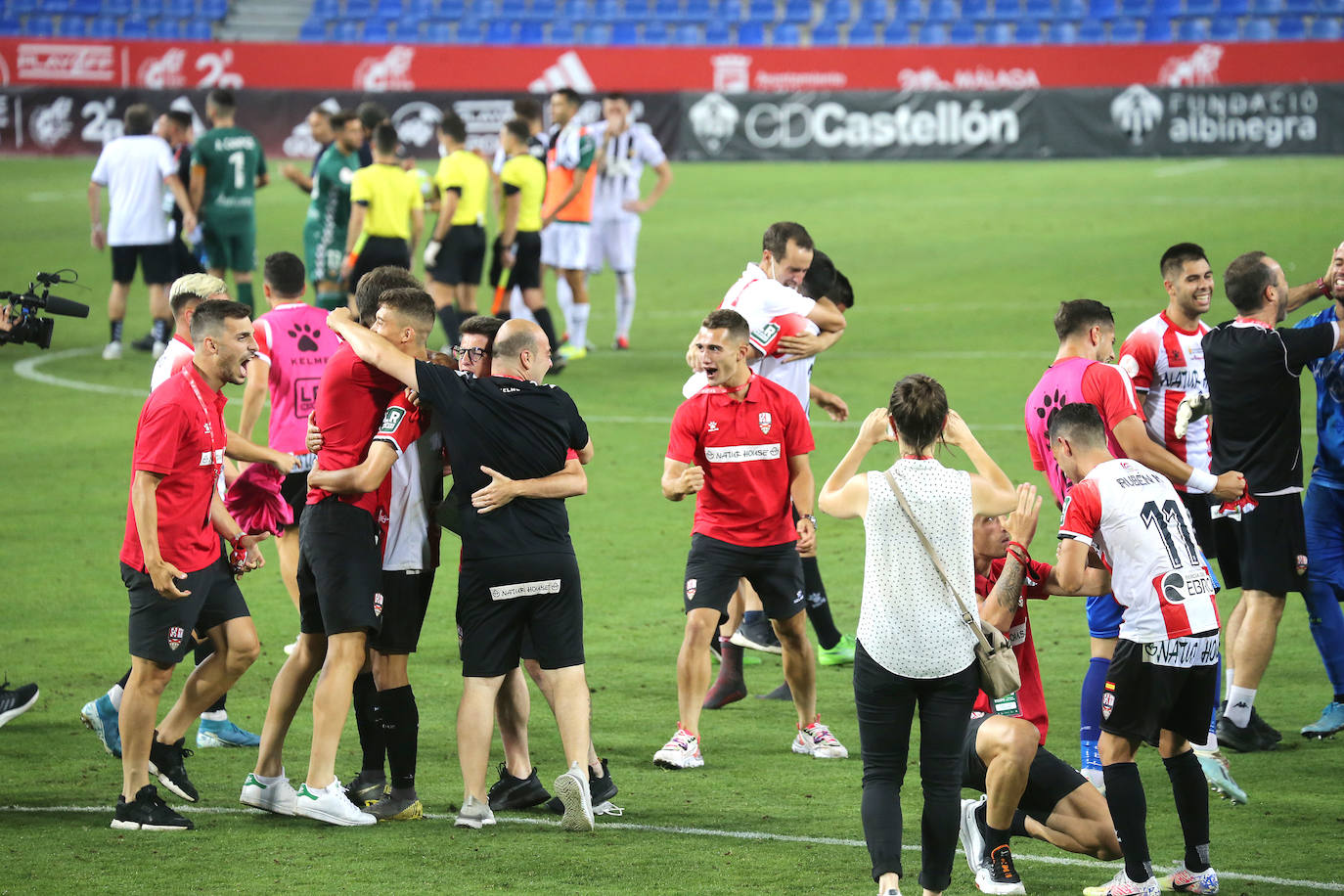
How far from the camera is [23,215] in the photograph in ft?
90.4

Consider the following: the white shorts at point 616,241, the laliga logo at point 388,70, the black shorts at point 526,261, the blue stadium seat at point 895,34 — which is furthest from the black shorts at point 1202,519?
the blue stadium seat at point 895,34

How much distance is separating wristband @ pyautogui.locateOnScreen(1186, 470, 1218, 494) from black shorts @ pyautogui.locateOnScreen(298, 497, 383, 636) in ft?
11.8

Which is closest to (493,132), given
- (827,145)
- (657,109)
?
(657,109)

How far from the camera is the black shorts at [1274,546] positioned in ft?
25.4

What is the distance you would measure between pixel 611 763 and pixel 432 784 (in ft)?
2.80

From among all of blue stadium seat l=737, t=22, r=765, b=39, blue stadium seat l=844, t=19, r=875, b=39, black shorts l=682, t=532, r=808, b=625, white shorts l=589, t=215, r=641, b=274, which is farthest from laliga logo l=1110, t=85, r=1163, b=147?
black shorts l=682, t=532, r=808, b=625

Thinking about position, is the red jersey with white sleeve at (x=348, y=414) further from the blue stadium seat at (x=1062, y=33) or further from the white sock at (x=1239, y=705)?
the blue stadium seat at (x=1062, y=33)

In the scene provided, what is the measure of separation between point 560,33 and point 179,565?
37862 millimetres

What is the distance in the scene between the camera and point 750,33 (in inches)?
1716

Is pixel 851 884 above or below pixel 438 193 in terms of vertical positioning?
below

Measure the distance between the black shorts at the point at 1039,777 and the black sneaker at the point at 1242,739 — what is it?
6.27ft

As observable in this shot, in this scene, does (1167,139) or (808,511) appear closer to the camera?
(808,511)

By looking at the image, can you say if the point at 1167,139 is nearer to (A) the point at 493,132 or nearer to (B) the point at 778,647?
Answer: (A) the point at 493,132

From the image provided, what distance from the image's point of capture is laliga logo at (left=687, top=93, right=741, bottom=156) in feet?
118
